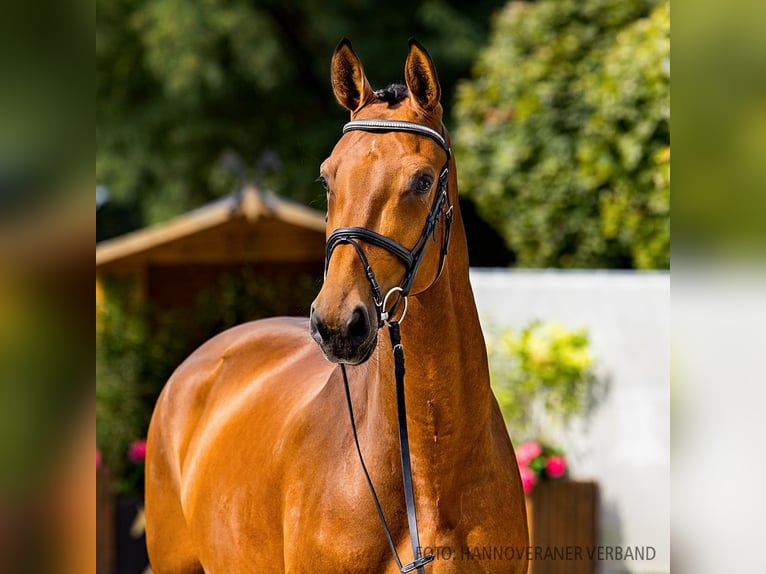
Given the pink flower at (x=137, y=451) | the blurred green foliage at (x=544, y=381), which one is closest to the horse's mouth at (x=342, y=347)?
the blurred green foliage at (x=544, y=381)

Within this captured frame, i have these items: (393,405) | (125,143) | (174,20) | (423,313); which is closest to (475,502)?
(393,405)

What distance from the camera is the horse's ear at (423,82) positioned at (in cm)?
242

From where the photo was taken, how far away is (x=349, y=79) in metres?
2.59

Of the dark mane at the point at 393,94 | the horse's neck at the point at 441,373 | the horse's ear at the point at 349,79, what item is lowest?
the horse's neck at the point at 441,373

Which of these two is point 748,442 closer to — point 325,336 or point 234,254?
point 325,336

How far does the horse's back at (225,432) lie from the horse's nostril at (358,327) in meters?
0.93

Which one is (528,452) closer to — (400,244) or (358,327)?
(400,244)

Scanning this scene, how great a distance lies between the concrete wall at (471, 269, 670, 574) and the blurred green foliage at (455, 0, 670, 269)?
1.52 metres

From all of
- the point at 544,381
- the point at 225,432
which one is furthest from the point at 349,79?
the point at 544,381

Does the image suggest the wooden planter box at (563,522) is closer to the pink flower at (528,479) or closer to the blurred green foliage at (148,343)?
the pink flower at (528,479)

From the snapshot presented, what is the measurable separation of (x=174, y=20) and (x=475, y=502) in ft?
38.7

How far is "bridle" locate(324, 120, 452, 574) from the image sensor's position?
86.0 inches

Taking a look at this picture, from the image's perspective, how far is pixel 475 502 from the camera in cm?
253

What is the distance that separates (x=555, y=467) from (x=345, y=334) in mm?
4352
